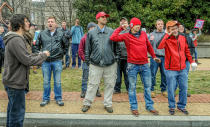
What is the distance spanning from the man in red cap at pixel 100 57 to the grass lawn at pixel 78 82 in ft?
6.86

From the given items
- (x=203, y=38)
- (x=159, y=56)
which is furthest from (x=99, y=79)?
(x=203, y=38)

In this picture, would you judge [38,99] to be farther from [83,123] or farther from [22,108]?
[22,108]

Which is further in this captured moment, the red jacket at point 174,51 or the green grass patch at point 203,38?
the green grass patch at point 203,38

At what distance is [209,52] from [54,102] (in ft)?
46.4

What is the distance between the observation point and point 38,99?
6.19 meters

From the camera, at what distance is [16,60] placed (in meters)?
3.61

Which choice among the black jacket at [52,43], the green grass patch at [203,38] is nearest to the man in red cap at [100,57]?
the black jacket at [52,43]

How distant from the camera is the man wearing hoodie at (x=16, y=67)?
3.55 m

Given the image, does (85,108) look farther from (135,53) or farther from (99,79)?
(135,53)

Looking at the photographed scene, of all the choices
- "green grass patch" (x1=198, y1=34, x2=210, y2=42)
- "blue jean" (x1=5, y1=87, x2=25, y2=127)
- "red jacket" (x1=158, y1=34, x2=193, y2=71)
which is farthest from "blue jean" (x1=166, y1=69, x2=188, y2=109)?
"green grass patch" (x1=198, y1=34, x2=210, y2=42)

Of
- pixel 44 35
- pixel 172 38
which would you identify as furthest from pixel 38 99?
pixel 172 38

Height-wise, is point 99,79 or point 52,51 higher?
point 52,51

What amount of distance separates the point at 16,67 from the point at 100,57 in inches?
76.9

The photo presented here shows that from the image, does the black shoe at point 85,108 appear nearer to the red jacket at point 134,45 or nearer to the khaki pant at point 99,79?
the khaki pant at point 99,79
